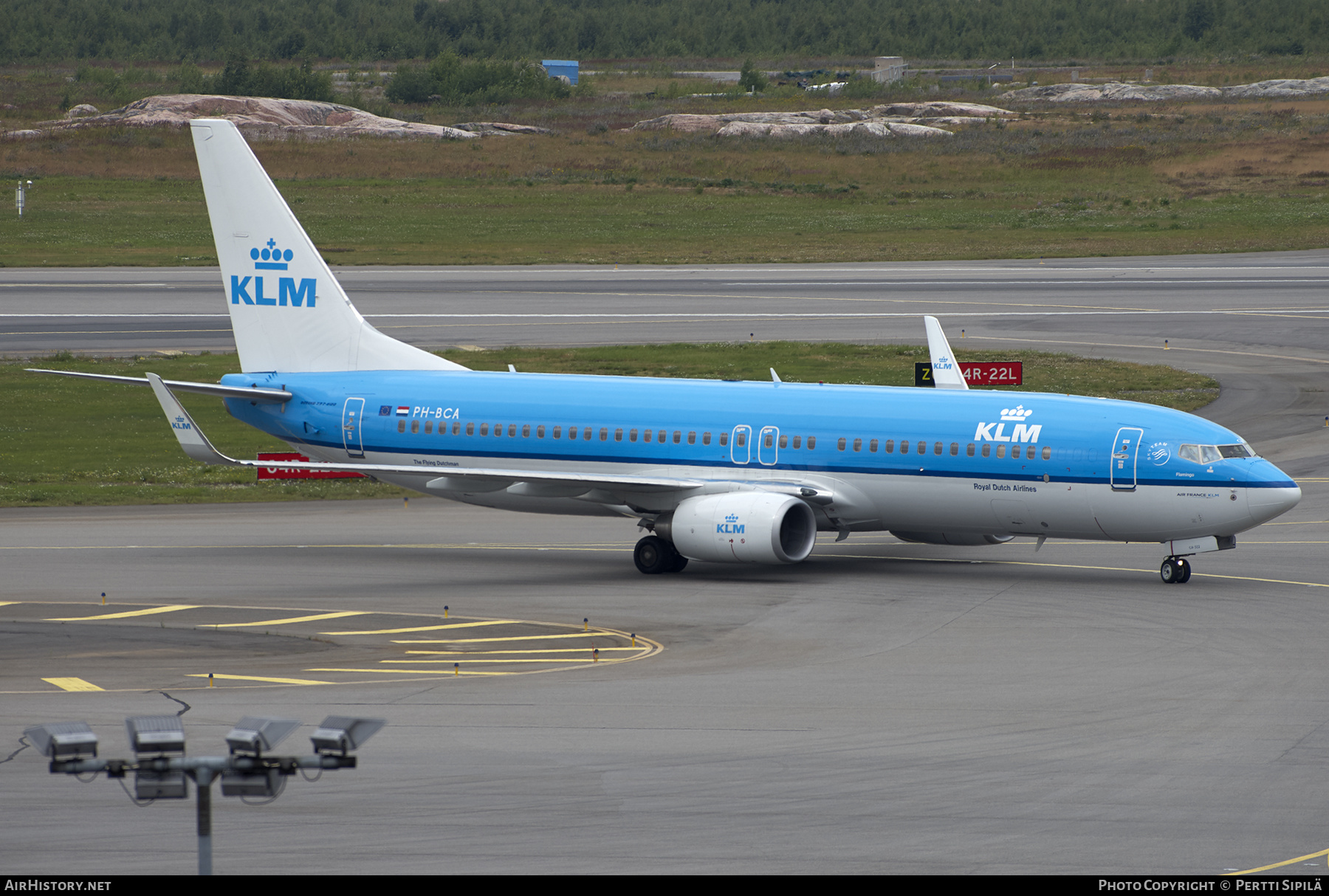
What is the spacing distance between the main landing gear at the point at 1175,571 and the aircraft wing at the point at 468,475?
10.8 metres

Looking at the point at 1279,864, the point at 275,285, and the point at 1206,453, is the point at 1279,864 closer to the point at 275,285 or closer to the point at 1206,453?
the point at 1206,453

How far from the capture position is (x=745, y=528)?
38125 mm

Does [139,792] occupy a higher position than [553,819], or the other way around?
[139,792]

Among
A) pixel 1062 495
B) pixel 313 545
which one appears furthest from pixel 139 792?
pixel 313 545

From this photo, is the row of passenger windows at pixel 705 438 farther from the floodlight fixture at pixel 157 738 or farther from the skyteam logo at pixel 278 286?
the floodlight fixture at pixel 157 738

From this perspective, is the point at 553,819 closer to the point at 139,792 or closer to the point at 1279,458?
the point at 139,792

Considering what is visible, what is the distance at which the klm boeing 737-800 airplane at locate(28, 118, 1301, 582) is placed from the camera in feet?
122

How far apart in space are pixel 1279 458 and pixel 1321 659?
24175 millimetres

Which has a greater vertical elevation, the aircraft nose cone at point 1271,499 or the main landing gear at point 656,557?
the aircraft nose cone at point 1271,499

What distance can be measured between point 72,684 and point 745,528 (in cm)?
1546

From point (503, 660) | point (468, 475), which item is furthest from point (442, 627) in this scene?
point (468, 475)

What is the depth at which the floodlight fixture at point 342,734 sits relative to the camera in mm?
13414

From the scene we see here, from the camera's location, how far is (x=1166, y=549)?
138 ft

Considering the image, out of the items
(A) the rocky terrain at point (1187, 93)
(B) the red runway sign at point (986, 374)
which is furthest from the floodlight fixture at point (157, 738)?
(A) the rocky terrain at point (1187, 93)
